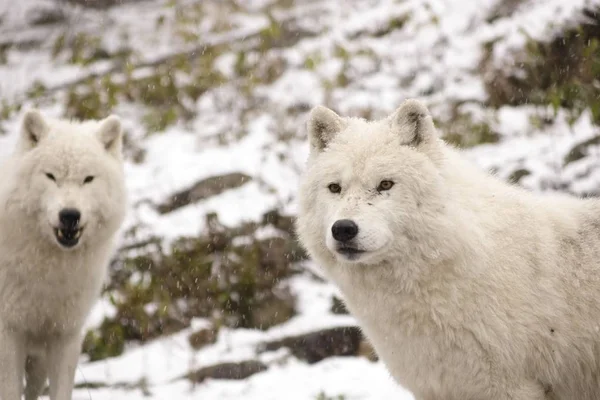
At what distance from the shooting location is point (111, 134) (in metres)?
5.04

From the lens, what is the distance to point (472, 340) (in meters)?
3.35

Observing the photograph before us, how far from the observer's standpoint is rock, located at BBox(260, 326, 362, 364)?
6320mm

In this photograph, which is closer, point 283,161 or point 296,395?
point 296,395

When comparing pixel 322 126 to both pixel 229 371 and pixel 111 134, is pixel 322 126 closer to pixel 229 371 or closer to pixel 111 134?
pixel 111 134

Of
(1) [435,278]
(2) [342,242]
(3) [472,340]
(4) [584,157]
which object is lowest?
(3) [472,340]

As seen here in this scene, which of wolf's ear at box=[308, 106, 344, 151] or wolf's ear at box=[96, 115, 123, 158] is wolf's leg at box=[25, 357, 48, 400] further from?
wolf's ear at box=[308, 106, 344, 151]

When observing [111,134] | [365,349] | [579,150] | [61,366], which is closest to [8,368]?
[61,366]

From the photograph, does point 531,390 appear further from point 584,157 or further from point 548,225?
point 584,157

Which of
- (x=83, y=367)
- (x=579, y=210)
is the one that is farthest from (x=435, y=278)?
(x=83, y=367)

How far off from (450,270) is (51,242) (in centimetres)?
272

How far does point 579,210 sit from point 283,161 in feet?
17.9

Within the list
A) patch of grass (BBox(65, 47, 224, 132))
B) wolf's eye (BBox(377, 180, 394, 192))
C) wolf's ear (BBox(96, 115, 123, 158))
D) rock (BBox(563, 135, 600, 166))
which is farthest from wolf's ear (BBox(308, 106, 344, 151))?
patch of grass (BBox(65, 47, 224, 132))

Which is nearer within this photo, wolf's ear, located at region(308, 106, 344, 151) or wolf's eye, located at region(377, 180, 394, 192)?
wolf's eye, located at region(377, 180, 394, 192)

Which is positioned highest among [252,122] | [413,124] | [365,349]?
[252,122]
